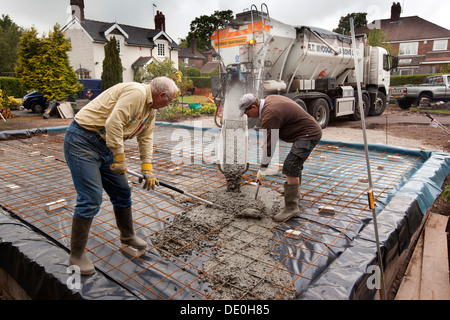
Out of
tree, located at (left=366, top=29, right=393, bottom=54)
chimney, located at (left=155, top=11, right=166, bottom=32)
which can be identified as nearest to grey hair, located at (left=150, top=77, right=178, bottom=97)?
tree, located at (left=366, top=29, right=393, bottom=54)

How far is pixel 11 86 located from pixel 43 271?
18861 mm

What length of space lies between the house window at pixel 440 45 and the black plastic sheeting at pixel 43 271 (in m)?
31.3

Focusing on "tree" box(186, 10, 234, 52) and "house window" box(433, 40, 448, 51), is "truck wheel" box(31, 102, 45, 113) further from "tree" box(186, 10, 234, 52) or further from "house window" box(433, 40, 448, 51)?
"tree" box(186, 10, 234, 52)

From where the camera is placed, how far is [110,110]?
6.45 ft

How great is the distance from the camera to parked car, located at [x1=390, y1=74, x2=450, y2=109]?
1259 cm

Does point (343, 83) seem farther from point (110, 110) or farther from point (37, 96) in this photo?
point (37, 96)

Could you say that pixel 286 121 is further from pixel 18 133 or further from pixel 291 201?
pixel 18 133

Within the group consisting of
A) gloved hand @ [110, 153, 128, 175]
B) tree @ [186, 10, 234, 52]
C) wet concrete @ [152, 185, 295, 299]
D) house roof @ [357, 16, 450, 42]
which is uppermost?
tree @ [186, 10, 234, 52]

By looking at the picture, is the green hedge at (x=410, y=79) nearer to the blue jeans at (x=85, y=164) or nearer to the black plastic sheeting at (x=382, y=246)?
the black plastic sheeting at (x=382, y=246)

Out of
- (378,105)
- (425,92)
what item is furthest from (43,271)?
(425,92)

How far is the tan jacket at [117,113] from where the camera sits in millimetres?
1878

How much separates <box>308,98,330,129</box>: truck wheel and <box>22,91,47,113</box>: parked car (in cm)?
1026

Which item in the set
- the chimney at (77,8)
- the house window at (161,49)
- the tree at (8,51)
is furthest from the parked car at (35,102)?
the tree at (8,51)
